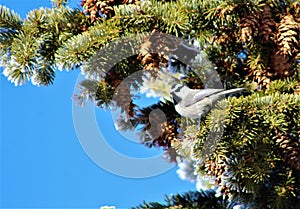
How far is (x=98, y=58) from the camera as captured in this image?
3.40 ft

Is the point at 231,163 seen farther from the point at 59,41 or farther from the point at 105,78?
the point at 59,41

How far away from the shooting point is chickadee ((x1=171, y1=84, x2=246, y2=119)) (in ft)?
3.35

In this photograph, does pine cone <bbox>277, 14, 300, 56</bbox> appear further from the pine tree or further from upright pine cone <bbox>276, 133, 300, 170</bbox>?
upright pine cone <bbox>276, 133, 300, 170</bbox>

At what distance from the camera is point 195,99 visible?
1.04 meters

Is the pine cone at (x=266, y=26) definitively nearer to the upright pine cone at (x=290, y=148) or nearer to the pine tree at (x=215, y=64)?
the pine tree at (x=215, y=64)

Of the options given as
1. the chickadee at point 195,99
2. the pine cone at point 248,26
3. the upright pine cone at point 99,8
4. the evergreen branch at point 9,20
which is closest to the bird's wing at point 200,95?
the chickadee at point 195,99

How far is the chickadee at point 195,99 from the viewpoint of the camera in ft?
3.35

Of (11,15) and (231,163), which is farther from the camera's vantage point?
(11,15)

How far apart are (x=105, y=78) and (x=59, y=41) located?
146 millimetres

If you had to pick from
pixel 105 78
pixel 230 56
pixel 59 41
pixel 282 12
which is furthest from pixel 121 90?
pixel 282 12

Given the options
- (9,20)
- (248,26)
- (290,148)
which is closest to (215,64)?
(248,26)

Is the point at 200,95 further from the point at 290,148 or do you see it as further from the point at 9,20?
the point at 9,20

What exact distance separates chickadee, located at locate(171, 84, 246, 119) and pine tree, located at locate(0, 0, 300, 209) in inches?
1.0

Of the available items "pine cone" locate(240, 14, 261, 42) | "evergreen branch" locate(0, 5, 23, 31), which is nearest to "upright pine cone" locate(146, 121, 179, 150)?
"pine cone" locate(240, 14, 261, 42)
